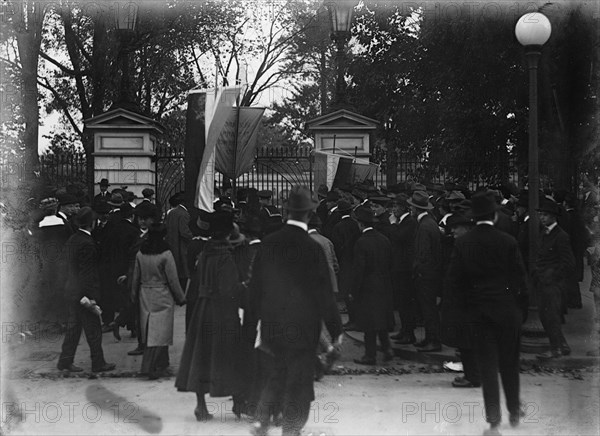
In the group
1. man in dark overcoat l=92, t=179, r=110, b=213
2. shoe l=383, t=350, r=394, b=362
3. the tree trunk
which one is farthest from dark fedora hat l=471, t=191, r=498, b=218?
the tree trunk

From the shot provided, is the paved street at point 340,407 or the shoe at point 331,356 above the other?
the shoe at point 331,356

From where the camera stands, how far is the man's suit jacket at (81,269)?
810 cm

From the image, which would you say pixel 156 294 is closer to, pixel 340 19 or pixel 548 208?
pixel 548 208

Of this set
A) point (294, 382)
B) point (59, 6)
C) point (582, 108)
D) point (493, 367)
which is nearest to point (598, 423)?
point (493, 367)

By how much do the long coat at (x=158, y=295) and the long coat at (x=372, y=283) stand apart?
224cm

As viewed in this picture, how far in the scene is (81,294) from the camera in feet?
26.6

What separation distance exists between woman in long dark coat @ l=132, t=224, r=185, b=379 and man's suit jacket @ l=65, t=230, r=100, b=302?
61 cm

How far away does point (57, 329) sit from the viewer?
405 inches

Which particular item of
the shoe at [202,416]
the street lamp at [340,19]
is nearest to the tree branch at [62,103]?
the street lamp at [340,19]

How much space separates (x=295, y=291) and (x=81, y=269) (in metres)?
3.44

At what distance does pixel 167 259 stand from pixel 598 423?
15.3ft

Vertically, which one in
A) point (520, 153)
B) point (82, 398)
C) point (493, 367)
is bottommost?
point (82, 398)

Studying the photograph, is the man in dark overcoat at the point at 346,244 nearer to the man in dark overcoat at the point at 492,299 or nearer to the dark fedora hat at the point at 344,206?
the dark fedora hat at the point at 344,206

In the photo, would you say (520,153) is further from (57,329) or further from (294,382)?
(294,382)
